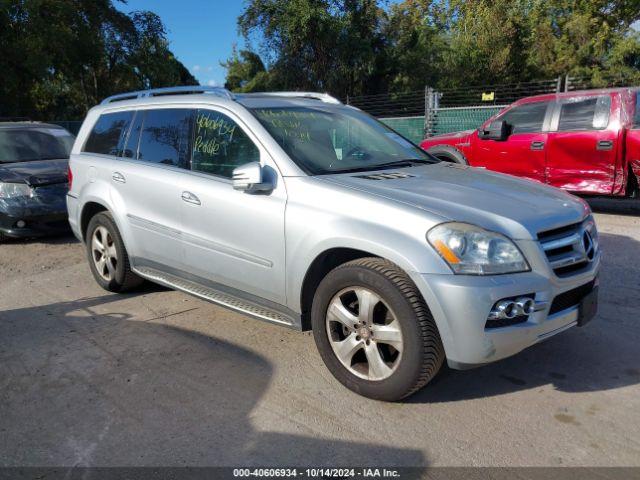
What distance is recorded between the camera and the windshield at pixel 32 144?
328 inches

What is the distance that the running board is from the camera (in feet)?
11.9

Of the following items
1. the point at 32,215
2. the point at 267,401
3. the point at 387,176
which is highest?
the point at 387,176

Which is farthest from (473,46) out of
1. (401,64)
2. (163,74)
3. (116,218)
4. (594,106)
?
(116,218)

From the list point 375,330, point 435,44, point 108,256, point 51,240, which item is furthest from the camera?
point 435,44

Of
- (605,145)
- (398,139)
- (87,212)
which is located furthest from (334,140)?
(605,145)

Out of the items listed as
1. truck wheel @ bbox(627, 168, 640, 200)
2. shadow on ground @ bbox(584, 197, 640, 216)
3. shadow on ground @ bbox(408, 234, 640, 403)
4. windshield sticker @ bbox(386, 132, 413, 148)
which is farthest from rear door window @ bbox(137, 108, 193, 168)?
shadow on ground @ bbox(584, 197, 640, 216)

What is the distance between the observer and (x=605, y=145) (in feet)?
24.8

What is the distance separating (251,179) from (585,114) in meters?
6.25

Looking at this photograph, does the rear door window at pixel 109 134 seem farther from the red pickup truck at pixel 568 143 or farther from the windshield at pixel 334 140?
the red pickup truck at pixel 568 143

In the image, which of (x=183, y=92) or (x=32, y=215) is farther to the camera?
(x=32, y=215)

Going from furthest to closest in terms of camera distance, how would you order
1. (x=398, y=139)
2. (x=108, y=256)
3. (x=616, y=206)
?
(x=616, y=206)
(x=108, y=256)
(x=398, y=139)

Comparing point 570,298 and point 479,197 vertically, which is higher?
point 479,197

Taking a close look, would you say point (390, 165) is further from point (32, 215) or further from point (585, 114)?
point (32, 215)

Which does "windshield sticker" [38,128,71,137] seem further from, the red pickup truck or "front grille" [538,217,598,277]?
"front grille" [538,217,598,277]
